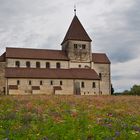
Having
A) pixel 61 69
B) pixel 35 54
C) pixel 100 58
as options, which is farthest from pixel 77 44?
pixel 35 54

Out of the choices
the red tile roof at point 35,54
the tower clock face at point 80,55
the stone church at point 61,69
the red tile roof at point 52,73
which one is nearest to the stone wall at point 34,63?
the stone church at point 61,69

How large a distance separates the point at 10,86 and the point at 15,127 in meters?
63.5

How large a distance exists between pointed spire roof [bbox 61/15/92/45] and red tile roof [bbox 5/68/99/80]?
8.41 meters

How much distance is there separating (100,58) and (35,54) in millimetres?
15627

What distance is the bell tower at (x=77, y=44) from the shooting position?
292 feet

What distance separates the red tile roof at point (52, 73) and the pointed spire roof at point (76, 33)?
8414 millimetres

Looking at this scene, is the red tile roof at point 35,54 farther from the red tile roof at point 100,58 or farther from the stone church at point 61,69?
the red tile roof at point 100,58

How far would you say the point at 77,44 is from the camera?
8994cm

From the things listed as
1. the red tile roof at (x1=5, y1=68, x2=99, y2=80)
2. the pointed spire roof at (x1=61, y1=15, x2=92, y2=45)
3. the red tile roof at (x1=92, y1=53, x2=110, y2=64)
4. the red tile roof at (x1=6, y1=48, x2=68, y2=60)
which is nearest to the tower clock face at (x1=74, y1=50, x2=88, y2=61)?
the red tile roof at (x1=6, y1=48, x2=68, y2=60)

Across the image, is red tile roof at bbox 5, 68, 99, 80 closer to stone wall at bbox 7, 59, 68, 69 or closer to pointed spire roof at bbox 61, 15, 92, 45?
stone wall at bbox 7, 59, 68, 69

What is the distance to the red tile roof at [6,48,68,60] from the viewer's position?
8525 centimetres

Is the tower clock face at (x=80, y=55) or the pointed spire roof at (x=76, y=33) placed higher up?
the pointed spire roof at (x=76, y=33)

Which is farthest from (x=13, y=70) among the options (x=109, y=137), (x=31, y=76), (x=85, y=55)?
(x=109, y=137)

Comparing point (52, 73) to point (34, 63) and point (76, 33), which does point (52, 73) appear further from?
point (76, 33)
